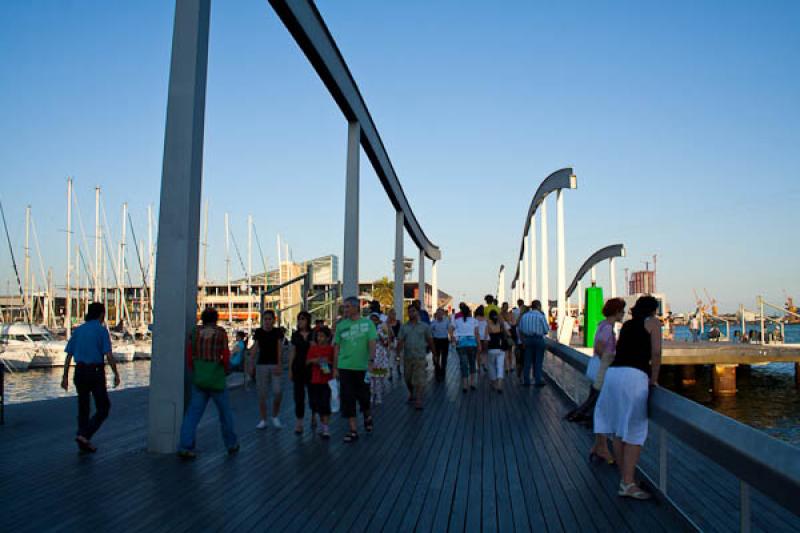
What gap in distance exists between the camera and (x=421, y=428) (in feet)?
30.2

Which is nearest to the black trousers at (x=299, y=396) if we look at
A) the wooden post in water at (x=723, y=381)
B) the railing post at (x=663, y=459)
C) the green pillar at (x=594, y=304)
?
the railing post at (x=663, y=459)

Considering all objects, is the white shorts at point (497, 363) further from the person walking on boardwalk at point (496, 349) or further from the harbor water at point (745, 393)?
the harbor water at point (745, 393)

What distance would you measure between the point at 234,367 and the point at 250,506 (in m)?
2.84

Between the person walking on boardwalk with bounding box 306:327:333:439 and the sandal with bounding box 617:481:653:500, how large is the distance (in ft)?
12.8

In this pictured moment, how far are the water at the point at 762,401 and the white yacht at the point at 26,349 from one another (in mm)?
36912

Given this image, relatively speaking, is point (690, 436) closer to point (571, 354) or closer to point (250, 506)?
point (250, 506)

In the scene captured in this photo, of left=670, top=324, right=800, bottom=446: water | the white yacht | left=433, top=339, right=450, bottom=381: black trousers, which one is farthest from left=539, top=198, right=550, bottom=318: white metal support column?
the white yacht

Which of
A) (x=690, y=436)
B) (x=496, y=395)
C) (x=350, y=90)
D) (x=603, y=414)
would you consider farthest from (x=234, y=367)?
(x=350, y=90)

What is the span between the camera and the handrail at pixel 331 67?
33.9 feet

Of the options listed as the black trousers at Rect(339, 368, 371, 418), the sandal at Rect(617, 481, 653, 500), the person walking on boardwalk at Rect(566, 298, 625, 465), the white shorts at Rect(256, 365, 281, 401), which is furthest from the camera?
the white shorts at Rect(256, 365, 281, 401)

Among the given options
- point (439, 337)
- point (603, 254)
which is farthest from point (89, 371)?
point (603, 254)

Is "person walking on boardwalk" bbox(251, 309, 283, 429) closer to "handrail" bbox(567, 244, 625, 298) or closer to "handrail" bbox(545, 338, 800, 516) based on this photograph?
"handrail" bbox(545, 338, 800, 516)

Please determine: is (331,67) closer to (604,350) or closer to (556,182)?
(604,350)

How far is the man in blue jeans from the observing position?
43.6 feet
